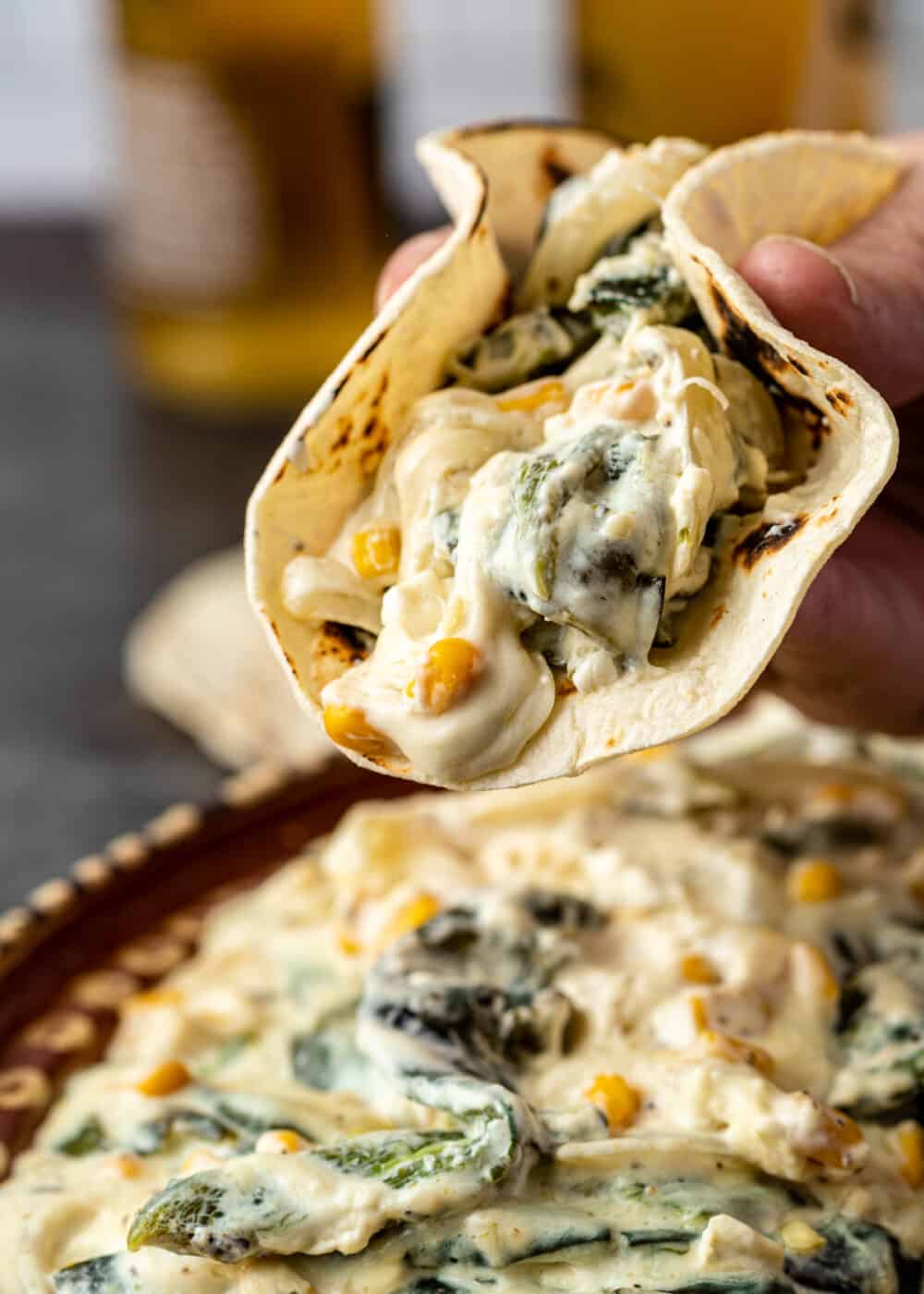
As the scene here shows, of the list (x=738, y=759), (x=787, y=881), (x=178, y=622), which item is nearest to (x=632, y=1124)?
(x=787, y=881)

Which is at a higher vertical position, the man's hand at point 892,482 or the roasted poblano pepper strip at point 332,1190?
the man's hand at point 892,482

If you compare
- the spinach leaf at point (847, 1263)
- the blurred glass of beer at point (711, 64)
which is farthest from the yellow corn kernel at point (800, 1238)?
the blurred glass of beer at point (711, 64)

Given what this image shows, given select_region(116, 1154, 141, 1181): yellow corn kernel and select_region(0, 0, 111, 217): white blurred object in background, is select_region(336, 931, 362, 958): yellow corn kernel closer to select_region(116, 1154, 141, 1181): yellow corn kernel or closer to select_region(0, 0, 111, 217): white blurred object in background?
select_region(116, 1154, 141, 1181): yellow corn kernel

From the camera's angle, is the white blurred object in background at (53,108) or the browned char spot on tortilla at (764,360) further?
the white blurred object in background at (53,108)

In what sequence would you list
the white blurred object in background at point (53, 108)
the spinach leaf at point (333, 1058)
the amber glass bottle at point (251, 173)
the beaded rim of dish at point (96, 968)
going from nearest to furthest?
the spinach leaf at point (333, 1058), the beaded rim of dish at point (96, 968), the amber glass bottle at point (251, 173), the white blurred object in background at point (53, 108)

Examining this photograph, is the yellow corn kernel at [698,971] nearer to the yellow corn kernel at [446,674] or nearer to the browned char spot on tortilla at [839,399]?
the yellow corn kernel at [446,674]

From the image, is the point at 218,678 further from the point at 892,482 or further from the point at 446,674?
the point at 446,674

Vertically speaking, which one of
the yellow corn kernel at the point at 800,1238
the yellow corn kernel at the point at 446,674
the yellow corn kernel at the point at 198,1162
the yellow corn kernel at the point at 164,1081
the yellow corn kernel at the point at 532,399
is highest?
the yellow corn kernel at the point at 532,399

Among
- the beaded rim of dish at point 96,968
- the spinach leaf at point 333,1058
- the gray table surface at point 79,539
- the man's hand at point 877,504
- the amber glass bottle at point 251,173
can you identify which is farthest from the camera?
the amber glass bottle at point 251,173
